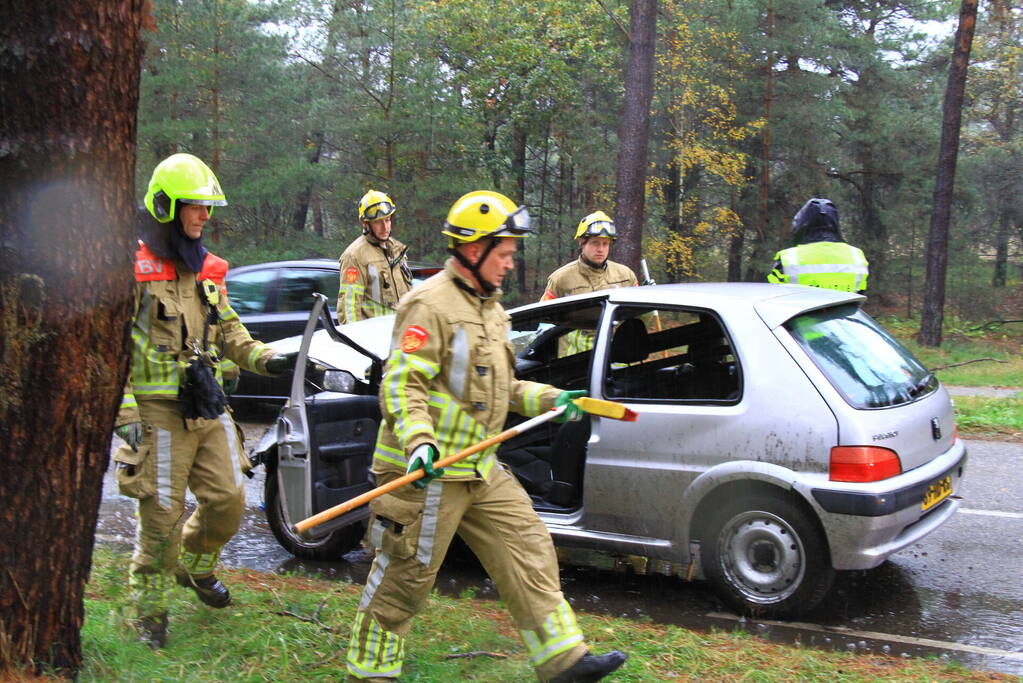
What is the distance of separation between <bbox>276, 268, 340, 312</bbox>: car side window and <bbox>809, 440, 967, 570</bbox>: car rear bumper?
20.5ft

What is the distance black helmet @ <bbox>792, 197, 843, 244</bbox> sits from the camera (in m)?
6.77

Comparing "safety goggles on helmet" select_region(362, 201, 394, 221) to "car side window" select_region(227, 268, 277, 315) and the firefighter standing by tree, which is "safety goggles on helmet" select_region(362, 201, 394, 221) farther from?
the firefighter standing by tree

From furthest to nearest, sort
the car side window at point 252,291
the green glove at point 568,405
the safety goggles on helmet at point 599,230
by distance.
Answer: the car side window at point 252,291, the safety goggles on helmet at point 599,230, the green glove at point 568,405

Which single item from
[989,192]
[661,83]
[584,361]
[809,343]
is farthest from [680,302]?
[989,192]

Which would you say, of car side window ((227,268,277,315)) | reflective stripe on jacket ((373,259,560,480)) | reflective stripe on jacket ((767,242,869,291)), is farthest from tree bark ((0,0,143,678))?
car side window ((227,268,277,315))

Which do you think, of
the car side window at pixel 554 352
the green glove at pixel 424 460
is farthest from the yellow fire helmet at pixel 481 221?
the car side window at pixel 554 352

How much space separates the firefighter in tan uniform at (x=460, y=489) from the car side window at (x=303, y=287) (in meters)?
6.21

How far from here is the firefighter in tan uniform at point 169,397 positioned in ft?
13.2

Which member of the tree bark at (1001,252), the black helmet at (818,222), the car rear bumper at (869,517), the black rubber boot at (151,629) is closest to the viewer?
the black rubber boot at (151,629)

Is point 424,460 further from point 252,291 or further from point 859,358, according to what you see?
point 252,291

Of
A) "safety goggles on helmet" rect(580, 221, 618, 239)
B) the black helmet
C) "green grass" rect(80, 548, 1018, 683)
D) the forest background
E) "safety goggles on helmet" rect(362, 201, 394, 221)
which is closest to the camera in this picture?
"green grass" rect(80, 548, 1018, 683)

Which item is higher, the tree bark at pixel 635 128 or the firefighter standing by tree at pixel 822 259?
the tree bark at pixel 635 128

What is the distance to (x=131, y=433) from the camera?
3961mm

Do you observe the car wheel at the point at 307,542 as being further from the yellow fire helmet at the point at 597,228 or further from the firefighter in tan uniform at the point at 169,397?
the yellow fire helmet at the point at 597,228
